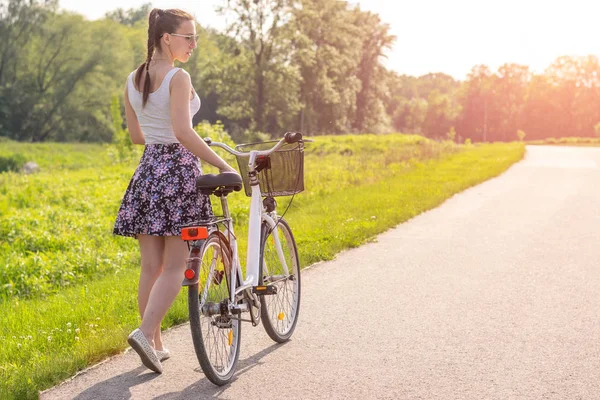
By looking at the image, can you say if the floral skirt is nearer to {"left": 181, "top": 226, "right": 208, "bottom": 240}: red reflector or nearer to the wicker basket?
{"left": 181, "top": 226, "right": 208, "bottom": 240}: red reflector

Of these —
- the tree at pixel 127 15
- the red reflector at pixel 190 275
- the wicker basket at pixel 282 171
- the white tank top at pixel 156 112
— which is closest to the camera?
the red reflector at pixel 190 275

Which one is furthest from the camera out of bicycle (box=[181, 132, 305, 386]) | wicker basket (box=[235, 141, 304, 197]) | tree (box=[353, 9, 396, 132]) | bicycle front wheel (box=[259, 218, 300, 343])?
tree (box=[353, 9, 396, 132])

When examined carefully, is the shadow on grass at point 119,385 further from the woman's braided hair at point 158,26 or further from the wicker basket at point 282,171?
the woman's braided hair at point 158,26

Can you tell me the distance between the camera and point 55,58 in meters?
55.4

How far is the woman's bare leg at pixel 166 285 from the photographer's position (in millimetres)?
4078

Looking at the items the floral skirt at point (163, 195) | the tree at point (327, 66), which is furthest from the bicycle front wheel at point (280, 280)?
the tree at point (327, 66)

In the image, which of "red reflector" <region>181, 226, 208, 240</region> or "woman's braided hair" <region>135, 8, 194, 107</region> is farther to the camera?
"woman's braided hair" <region>135, 8, 194, 107</region>

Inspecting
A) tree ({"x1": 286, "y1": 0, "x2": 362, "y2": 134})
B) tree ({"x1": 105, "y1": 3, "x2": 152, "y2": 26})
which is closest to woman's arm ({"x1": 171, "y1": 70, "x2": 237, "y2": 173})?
tree ({"x1": 286, "y1": 0, "x2": 362, "y2": 134})

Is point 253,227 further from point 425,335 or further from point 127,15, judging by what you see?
point 127,15

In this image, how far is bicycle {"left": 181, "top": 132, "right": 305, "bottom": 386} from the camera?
12.7ft

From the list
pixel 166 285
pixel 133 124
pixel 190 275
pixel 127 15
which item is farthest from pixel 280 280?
pixel 127 15

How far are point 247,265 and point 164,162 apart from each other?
2.82 feet

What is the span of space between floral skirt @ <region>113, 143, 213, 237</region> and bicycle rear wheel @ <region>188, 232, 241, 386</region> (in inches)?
8.3

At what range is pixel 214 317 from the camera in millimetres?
4086
